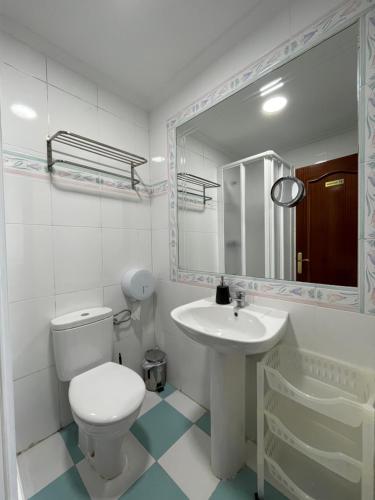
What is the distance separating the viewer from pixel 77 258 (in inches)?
56.3

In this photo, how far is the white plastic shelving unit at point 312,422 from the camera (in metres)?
0.78

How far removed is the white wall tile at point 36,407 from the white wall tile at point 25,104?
1335 mm

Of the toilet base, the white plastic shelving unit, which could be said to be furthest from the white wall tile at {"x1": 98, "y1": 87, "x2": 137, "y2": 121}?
the toilet base

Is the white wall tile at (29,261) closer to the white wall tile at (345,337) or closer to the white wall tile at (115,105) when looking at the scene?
the white wall tile at (115,105)

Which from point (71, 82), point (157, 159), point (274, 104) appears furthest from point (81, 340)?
point (274, 104)

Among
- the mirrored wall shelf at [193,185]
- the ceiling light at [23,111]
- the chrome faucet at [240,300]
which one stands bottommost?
the chrome faucet at [240,300]

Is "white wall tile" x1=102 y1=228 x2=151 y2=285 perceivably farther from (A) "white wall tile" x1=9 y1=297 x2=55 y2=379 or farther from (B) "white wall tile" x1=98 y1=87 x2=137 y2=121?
(B) "white wall tile" x1=98 y1=87 x2=137 y2=121

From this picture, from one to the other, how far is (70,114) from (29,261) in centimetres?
97

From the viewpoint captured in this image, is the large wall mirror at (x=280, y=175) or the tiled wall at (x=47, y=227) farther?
the tiled wall at (x=47, y=227)

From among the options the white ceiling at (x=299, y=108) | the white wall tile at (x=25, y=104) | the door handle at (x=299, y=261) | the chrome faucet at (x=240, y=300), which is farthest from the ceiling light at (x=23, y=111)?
the door handle at (x=299, y=261)

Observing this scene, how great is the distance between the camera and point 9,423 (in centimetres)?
44

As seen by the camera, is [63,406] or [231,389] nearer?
[231,389]

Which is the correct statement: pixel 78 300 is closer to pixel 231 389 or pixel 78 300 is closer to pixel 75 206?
pixel 75 206

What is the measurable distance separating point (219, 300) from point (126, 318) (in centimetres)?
84
